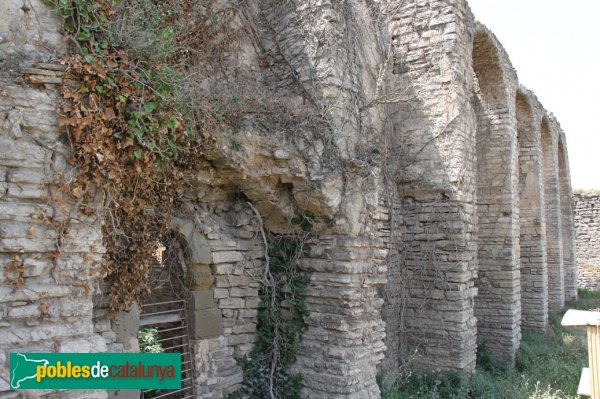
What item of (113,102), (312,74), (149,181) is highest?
(312,74)

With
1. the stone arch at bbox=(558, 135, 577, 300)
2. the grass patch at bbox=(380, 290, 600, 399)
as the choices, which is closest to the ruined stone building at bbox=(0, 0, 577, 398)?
the grass patch at bbox=(380, 290, 600, 399)

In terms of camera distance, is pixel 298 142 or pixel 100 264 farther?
pixel 298 142

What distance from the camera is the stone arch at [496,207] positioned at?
28.2 ft

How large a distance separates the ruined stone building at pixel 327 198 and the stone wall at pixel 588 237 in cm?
983

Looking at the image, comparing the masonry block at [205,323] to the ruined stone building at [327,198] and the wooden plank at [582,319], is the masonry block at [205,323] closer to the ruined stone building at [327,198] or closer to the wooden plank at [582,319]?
the ruined stone building at [327,198]

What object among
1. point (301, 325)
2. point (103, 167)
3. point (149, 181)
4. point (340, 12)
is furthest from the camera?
point (340, 12)

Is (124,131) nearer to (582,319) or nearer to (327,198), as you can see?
(327,198)

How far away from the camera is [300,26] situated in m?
5.72

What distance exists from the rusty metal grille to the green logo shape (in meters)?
1.41

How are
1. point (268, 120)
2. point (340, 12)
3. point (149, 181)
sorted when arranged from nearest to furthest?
1. point (149, 181)
2. point (268, 120)
3. point (340, 12)

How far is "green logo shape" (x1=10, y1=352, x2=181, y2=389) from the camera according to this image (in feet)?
9.63

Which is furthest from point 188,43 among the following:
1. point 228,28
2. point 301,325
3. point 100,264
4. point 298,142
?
point 301,325

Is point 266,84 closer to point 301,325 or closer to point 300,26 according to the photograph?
point 300,26

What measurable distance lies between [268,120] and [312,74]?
99 centimetres
